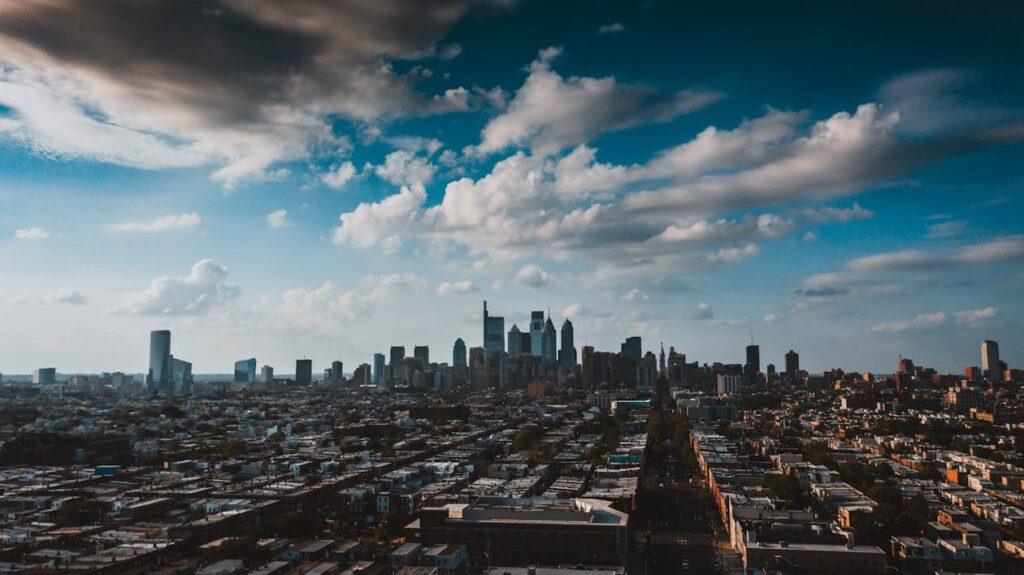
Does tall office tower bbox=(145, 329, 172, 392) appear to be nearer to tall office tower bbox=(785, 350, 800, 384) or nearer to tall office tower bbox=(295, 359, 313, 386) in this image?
tall office tower bbox=(295, 359, 313, 386)

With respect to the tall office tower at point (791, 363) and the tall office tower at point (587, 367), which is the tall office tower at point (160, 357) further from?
the tall office tower at point (791, 363)

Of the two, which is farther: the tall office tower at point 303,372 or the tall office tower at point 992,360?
the tall office tower at point 303,372

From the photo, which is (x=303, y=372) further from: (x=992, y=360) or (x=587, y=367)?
(x=992, y=360)

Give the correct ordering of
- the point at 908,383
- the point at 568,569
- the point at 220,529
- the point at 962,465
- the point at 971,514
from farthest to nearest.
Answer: the point at 908,383 < the point at 962,465 < the point at 971,514 < the point at 220,529 < the point at 568,569

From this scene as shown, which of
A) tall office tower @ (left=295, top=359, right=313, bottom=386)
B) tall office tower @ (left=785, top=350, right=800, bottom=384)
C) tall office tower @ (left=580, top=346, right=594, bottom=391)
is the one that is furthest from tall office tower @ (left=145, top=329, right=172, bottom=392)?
tall office tower @ (left=785, top=350, right=800, bottom=384)

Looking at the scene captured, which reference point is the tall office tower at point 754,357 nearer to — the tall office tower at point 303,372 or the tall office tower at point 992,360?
the tall office tower at point 992,360

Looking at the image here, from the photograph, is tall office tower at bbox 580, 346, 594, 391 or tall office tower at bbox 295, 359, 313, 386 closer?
tall office tower at bbox 580, 346, 594, 391

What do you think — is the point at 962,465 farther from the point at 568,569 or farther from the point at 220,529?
the point at 220,529

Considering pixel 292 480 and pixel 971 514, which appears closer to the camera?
pixel 971 514

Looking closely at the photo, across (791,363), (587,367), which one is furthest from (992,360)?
(587,367)

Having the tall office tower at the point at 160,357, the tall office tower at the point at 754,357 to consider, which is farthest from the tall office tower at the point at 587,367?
the tall office tower at the point at 160,357

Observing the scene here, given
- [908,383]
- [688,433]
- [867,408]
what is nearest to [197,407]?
[688,433]
